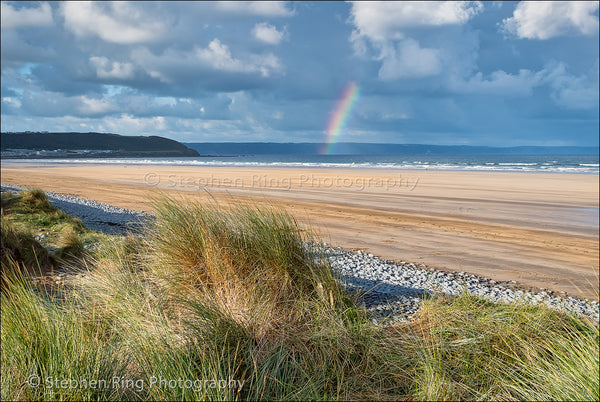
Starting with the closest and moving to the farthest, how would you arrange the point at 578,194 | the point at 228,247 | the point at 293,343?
the point at 293,343
the point at 228,247
the point at 578,194

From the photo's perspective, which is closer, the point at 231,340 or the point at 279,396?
the point at 279,396

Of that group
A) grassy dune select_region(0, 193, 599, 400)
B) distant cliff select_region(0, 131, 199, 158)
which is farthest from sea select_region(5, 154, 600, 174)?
distant cliff select_region(0, 131, 199, 158)

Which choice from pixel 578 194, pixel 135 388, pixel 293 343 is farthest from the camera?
pixel 578 194

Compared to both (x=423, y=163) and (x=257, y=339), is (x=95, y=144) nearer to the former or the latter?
(x=423, y=163)

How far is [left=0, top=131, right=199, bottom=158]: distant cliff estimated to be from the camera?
141 m

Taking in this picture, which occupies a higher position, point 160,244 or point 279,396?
point 160,244

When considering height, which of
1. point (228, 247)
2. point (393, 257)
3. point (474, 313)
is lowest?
point (393, 257)

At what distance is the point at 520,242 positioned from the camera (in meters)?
11.3

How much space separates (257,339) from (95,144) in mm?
172115

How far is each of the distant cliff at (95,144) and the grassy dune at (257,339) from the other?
140 metres

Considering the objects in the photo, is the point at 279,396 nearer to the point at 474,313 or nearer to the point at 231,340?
the point at 231,340

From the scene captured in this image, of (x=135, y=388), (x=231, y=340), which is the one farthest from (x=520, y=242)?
(x=135, y=388)

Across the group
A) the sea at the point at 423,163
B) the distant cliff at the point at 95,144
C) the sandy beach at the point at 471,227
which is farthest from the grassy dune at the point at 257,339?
the distant cliff at the point at 95,144

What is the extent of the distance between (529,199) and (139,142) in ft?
545
